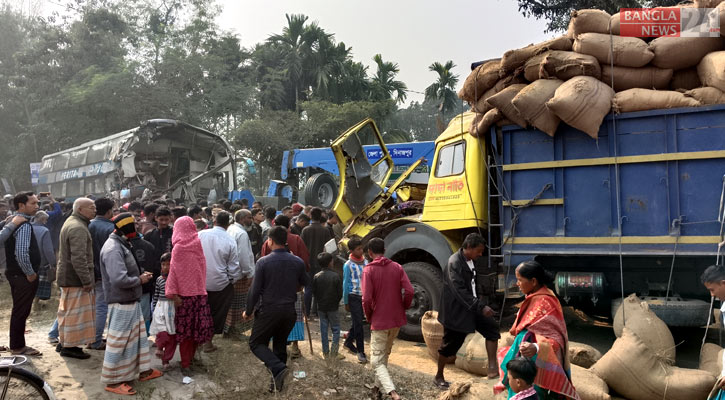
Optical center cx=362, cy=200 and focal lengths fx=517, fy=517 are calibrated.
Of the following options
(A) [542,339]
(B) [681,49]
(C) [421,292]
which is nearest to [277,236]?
(A) [542,339]

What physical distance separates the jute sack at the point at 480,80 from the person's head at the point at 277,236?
2935mm

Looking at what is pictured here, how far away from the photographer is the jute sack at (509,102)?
5512 mm

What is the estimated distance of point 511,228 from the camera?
5.69 metres

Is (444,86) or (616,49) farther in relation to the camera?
(444,86)

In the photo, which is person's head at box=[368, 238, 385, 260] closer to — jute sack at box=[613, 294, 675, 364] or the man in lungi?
the man in lungi

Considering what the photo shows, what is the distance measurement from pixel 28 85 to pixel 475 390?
→ 3200 cm

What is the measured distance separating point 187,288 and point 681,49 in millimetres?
5136

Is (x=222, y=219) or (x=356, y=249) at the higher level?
(x=222, y=219)

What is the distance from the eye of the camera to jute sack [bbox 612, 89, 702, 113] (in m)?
4.80

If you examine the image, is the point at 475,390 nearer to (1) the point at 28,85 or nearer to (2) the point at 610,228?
(2) the point at 610,228

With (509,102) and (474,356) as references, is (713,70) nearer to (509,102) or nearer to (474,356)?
(509,102)

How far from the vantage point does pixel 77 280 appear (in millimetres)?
4664

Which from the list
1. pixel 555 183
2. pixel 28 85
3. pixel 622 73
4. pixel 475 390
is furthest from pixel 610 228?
pixel 28 85

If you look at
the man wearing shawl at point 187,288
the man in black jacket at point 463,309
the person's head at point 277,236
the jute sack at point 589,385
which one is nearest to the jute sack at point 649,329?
the jute sack at point 589,385
